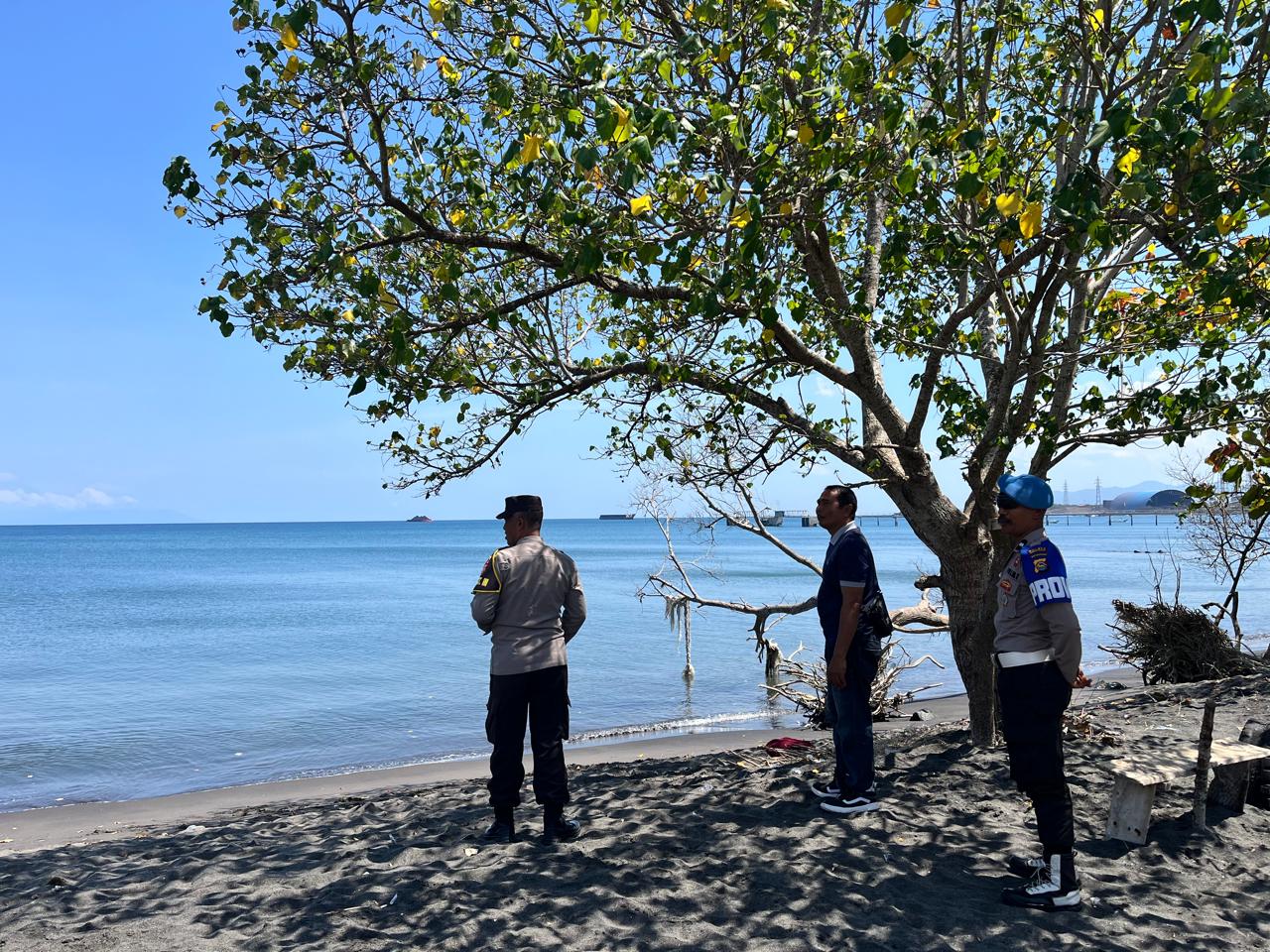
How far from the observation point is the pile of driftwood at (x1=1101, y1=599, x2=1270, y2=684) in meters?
13.6

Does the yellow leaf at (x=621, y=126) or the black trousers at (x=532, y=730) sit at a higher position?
the yellow leaf at (x=621, y=126)

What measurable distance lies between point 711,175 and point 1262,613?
3320 cm

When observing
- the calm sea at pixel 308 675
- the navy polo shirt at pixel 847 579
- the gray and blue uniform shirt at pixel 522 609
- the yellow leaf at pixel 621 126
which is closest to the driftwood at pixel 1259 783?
the navy polo shirt at pixel 847 579

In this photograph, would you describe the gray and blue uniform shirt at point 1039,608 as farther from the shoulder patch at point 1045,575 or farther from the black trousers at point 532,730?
the black trousers at point 532,730

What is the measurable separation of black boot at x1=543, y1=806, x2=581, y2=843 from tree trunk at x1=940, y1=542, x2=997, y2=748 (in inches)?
133

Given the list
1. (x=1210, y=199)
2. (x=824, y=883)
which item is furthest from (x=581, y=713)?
(x=1210, y=199)

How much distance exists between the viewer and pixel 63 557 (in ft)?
319

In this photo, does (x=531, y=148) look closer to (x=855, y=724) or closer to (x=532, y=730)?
(x=532, y=730)

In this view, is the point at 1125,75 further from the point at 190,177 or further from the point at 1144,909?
the point at 190,177

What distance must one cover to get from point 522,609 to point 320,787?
7.51 metres

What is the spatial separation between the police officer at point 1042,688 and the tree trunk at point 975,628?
268 centimetres

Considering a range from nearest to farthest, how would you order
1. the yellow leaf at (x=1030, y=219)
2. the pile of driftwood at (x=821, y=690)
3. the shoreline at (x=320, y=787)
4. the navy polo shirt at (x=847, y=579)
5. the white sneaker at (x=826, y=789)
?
the yellow leaf at (x=1030, y=219) < the navy polo shirt at (x=847, y=579) < the white sneaker at (x=826, y=789) < the shoreline at (x=320, y=787) < the pile of driftwood at (x=821, y=690)

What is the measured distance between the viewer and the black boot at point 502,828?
5.73 m

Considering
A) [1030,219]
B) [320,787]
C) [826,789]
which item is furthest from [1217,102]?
[320,787]
